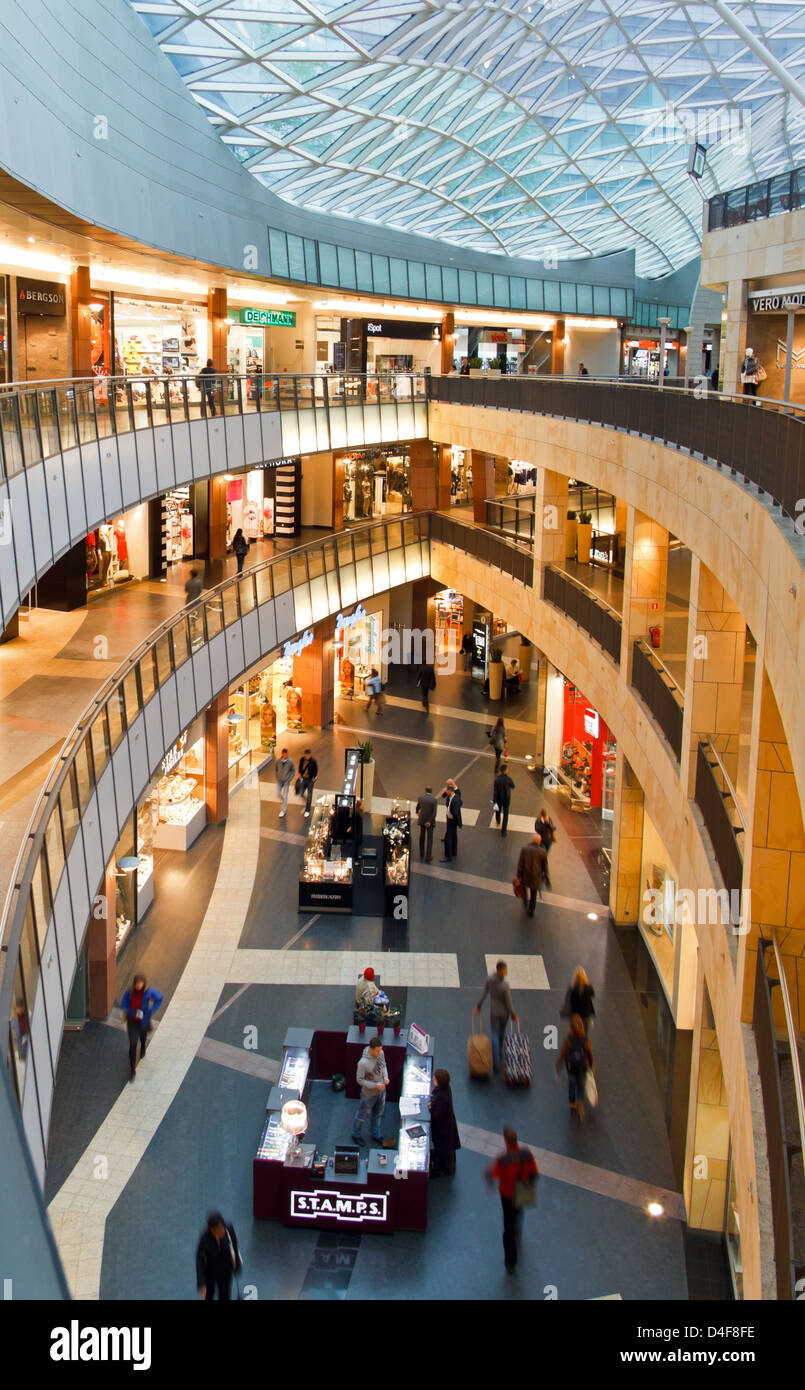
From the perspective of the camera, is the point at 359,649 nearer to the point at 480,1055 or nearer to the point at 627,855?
the point at 627,855

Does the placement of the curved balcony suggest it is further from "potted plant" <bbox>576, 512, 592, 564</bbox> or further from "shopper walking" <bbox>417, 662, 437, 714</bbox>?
"shopper walking" <bbox>417, 662, 437, 714</bbox>

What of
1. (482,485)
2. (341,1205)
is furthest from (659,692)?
(482,485)

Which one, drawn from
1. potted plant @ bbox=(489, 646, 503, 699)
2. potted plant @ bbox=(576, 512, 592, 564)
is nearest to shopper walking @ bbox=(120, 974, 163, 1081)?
potted plant @ bbox=(576, 512, 592, 564)

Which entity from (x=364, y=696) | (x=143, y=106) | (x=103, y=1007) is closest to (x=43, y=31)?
(x=143, y=106)

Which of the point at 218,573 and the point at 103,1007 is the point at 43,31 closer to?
the point at 103,1007

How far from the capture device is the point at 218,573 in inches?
1320

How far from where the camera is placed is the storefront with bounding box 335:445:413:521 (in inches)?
1816

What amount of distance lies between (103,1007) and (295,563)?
51.2 ft

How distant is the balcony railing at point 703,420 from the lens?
1092 cm

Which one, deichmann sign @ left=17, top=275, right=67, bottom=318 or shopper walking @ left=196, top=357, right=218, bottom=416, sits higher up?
deichmann sign @ left=17, top=275, right=67, bottom=318

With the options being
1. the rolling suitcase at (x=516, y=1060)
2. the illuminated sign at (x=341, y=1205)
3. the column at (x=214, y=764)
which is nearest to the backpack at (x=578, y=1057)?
the rolling suitcase at (x=516, y=1060)

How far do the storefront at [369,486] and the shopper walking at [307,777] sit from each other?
16.5m

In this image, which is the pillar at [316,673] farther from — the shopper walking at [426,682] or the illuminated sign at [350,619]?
the shopper walking at [426,682]

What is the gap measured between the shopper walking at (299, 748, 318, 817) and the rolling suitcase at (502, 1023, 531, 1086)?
12.6m
